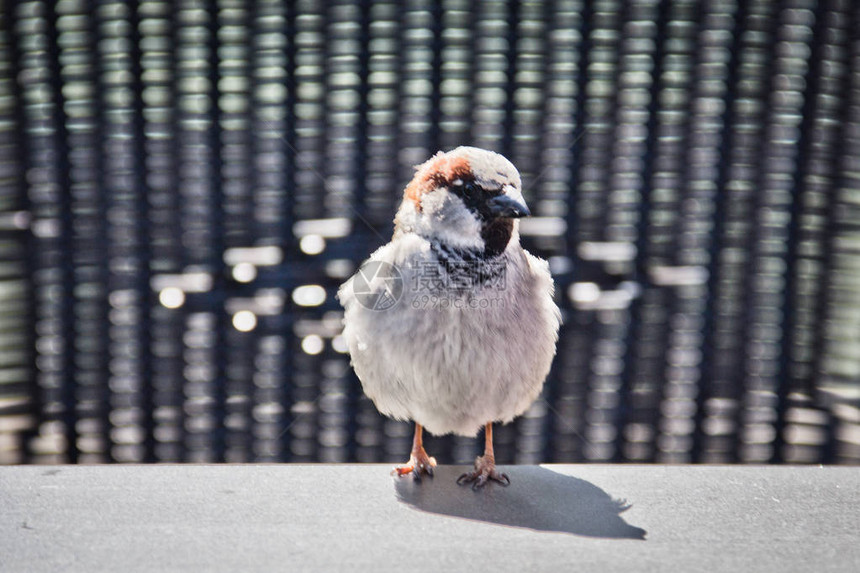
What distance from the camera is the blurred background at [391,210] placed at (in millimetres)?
930

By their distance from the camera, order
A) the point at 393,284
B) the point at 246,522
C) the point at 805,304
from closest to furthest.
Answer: the point at 246,522, the point at 393,284, the point at 805,304

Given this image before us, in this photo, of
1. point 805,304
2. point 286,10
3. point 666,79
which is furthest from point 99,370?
point 805,304

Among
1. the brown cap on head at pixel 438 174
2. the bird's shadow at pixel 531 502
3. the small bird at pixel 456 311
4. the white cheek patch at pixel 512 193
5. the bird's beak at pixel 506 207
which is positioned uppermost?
the brown cap on head at pixel 438 174

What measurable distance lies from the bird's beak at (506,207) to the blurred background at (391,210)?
0.25m

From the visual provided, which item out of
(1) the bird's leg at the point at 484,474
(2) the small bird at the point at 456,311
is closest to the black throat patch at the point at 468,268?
(2) the small bird at the point at 456,311

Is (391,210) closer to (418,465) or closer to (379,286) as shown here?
(379,286)

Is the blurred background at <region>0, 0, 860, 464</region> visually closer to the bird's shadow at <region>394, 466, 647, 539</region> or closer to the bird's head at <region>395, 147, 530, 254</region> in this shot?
the bird's head at <region>395, 147, 530, 254</region>

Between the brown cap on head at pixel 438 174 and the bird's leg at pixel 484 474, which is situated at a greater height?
the brown cap on head at pixel 438 174

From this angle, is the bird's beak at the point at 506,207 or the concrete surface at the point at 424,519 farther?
the bird's beak at the point at 506,207

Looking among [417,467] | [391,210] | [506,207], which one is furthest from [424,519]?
[391,210]

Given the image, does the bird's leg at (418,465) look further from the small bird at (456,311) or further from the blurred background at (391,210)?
the blurred background at (391,210)

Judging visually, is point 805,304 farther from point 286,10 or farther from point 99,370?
point 99,370

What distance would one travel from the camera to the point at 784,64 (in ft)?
3.13

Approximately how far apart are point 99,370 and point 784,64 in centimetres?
122
